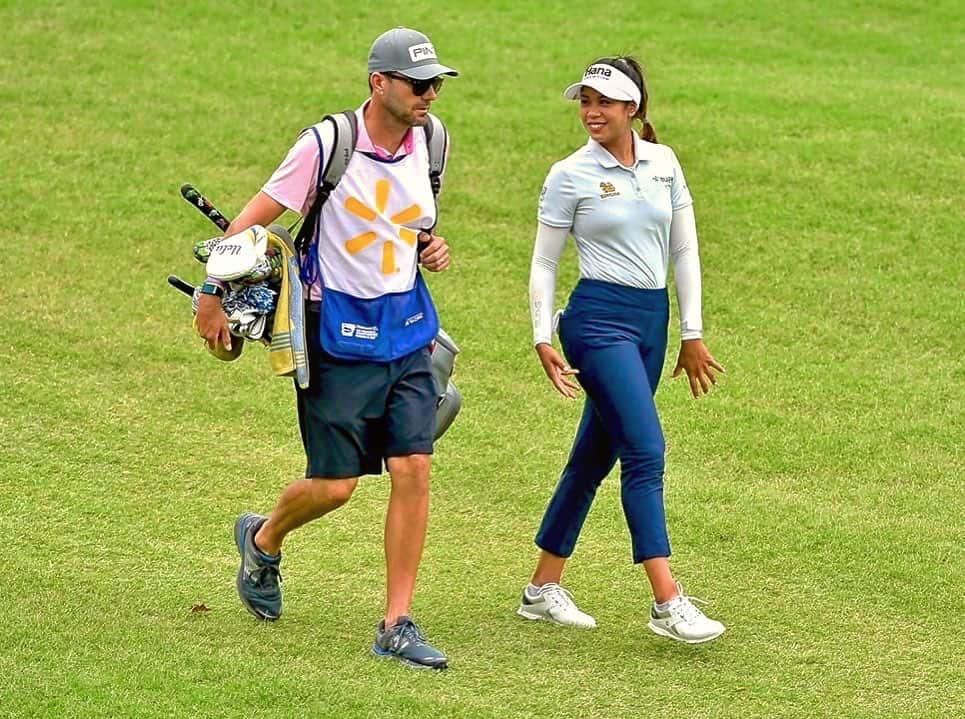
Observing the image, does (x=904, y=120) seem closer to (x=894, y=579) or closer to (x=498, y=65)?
(x=498, y=65)

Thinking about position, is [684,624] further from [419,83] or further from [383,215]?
[419,83]

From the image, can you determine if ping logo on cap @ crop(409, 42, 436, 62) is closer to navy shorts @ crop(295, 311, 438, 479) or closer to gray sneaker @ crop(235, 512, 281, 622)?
navy shorts @ crop(295, 311, 438, 479)

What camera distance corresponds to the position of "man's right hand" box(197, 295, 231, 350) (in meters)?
5.66

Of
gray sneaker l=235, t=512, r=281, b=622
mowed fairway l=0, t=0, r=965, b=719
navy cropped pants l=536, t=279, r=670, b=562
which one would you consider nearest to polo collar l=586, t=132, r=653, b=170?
navy cropped pants l=536, t=279, r=670, b=562

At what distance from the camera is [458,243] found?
1145cm

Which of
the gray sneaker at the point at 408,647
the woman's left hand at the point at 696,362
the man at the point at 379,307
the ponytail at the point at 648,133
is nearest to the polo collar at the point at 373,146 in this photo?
the man at the point at 379,307

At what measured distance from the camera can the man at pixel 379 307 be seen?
5773 millimetres

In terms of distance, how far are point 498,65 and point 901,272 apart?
16.8ft

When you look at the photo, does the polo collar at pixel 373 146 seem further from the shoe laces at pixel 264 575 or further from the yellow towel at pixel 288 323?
the shoe laces at pixel 264 575

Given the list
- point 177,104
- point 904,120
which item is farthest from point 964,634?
point 177,104

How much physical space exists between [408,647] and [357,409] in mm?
826

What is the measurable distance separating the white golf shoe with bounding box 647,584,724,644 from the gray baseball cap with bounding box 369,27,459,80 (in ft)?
6.63

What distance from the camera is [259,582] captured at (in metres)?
6.20

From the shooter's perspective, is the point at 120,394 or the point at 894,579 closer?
the point at 894,579
